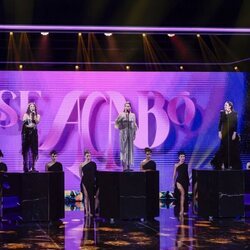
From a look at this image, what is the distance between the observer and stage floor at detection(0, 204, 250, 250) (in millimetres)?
7824

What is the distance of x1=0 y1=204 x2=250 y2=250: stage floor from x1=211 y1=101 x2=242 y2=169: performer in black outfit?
1837 millimetres

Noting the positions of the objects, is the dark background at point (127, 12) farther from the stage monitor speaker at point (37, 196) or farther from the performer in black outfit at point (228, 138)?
the stage monitor speaker at point (37, 196)

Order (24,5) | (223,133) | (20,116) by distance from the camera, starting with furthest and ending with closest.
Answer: (20,116), (223,133), (24,5)

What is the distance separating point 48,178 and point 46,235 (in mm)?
1620

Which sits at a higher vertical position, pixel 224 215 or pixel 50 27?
pixel 50 27

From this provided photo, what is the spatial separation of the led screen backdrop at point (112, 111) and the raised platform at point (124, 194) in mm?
5184

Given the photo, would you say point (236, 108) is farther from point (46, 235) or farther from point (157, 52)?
point (46, 235)

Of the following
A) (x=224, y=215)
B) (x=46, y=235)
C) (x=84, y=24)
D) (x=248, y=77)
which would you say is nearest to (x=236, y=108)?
(x=248, y=77)

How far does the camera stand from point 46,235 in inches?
347

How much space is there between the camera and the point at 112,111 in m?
16.0

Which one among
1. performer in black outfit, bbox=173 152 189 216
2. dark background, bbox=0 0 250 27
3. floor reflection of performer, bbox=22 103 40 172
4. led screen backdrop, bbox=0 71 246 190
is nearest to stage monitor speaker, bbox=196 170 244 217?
performer in black outfit, bbox=173 152 189 216

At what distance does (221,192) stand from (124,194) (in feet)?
5.19

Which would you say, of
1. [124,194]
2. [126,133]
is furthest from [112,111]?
[124,194]

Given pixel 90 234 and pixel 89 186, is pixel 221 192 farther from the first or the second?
pixel 90 234
